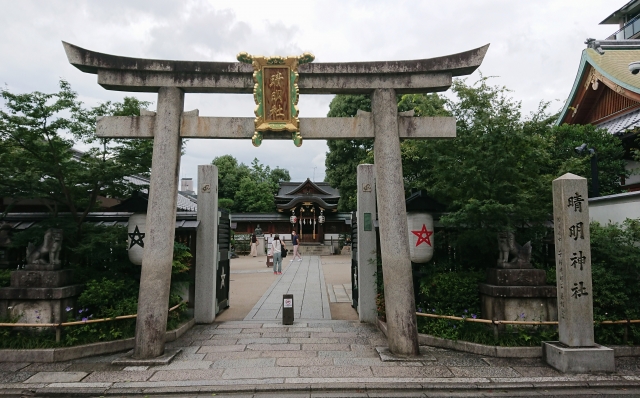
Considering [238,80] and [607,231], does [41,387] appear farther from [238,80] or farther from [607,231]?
[607,231]

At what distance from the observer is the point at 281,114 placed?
306 inches

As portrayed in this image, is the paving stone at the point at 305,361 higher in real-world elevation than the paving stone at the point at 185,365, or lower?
higher

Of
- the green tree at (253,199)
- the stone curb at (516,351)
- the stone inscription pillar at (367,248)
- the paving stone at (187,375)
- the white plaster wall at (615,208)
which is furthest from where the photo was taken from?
the green tree at (253,199)

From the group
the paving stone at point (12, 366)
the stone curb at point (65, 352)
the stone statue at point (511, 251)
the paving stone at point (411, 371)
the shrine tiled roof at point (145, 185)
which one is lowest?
the paving stone at point (12, 366)

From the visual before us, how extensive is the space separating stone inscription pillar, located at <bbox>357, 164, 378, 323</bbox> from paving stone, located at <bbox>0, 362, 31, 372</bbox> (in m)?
7.01

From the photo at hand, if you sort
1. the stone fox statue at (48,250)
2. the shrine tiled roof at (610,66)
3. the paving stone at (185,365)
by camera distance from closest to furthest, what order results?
1. the paving stone at (185,365)
2. the stone fox statue at (48,250)
3. the shrine tiled roof at (610,66)

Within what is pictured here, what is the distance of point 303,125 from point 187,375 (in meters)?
4.90

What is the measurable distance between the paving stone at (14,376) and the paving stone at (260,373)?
3143 millimetres

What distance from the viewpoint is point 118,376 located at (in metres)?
6.37

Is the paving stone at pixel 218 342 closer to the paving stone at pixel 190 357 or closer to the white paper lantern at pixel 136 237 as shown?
the paving stone at pixel 190 357

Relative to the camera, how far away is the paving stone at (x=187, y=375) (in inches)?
246

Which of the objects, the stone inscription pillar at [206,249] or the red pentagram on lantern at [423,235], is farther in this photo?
the stone inscription pillar at [206,249]

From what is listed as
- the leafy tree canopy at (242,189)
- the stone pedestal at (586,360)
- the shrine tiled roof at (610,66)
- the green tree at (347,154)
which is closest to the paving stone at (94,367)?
the stone pedestal at (586,360)

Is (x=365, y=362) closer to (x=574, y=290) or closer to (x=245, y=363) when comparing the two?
(x=245, y=363)
